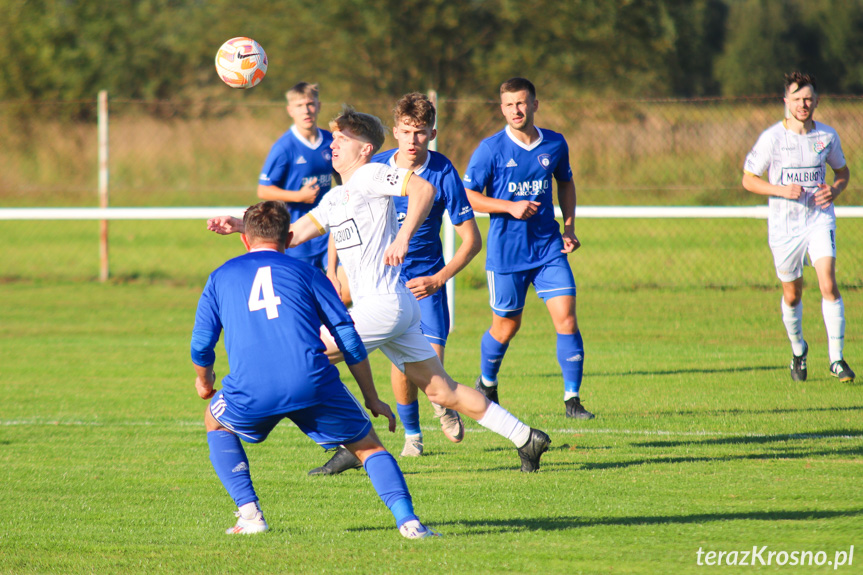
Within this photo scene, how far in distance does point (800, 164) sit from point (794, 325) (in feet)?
4.45

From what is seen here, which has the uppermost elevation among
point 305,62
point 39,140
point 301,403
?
point 305,62

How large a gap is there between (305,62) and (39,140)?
340 inches

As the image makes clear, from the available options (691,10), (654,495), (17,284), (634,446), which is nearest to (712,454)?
(634,446)

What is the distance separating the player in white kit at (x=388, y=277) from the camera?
518 centimetres

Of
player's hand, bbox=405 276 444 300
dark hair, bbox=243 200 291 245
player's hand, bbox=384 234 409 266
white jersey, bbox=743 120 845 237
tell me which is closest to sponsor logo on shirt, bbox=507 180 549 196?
player's hand, bbox=405 276 444 300

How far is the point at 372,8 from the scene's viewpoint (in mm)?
25078

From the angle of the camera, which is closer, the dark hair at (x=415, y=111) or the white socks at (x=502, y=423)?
the white socks at (x=502, y=423)

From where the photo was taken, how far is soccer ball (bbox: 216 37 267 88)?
8305mm

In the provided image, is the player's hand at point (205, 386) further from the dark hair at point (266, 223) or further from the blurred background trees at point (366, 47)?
the blurred background trees at point (366, 47)

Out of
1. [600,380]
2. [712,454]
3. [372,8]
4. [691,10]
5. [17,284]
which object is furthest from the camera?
[691,10]

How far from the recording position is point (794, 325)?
8.54m

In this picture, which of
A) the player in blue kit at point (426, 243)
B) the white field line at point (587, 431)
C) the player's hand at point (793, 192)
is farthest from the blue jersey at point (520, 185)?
the player's hand at point (793, 192)

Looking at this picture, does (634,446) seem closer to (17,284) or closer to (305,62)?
(17,284)

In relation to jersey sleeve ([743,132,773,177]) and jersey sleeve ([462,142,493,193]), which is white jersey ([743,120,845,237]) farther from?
jersey sleeve ([462,142,493,193])
